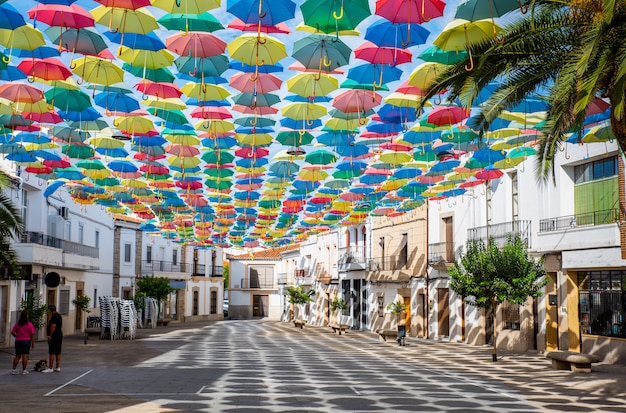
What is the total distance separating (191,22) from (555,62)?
683cm

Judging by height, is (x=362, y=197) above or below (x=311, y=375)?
above

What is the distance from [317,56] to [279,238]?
36.7 metres

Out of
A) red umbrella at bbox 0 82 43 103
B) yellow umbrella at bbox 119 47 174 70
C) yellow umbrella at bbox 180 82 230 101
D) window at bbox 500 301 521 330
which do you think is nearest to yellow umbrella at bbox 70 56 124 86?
yellow umbrella at bbox 119 47 174 70

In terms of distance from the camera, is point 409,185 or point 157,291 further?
point 157,291

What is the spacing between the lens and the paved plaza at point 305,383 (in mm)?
12922

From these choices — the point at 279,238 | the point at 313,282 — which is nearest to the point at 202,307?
the point at 313,282

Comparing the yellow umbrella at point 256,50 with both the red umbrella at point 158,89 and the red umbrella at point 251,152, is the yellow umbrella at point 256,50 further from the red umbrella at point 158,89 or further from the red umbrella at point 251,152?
the red umbrella at point 251,152

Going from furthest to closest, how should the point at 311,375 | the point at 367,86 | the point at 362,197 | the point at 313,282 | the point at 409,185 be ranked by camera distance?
the point at 313,282 < the point at 362,197 < the point at 409,185 < the point at 311,375 < the point at 367,86

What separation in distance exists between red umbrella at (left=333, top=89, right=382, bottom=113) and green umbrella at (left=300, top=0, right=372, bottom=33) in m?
4.10

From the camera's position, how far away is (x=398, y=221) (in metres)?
41.0

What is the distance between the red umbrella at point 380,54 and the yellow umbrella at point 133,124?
738 cm

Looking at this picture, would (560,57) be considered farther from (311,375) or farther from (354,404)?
(311,375)

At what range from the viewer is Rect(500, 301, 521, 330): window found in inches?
1083

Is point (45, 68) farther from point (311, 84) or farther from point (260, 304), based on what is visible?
point (260, 304)
